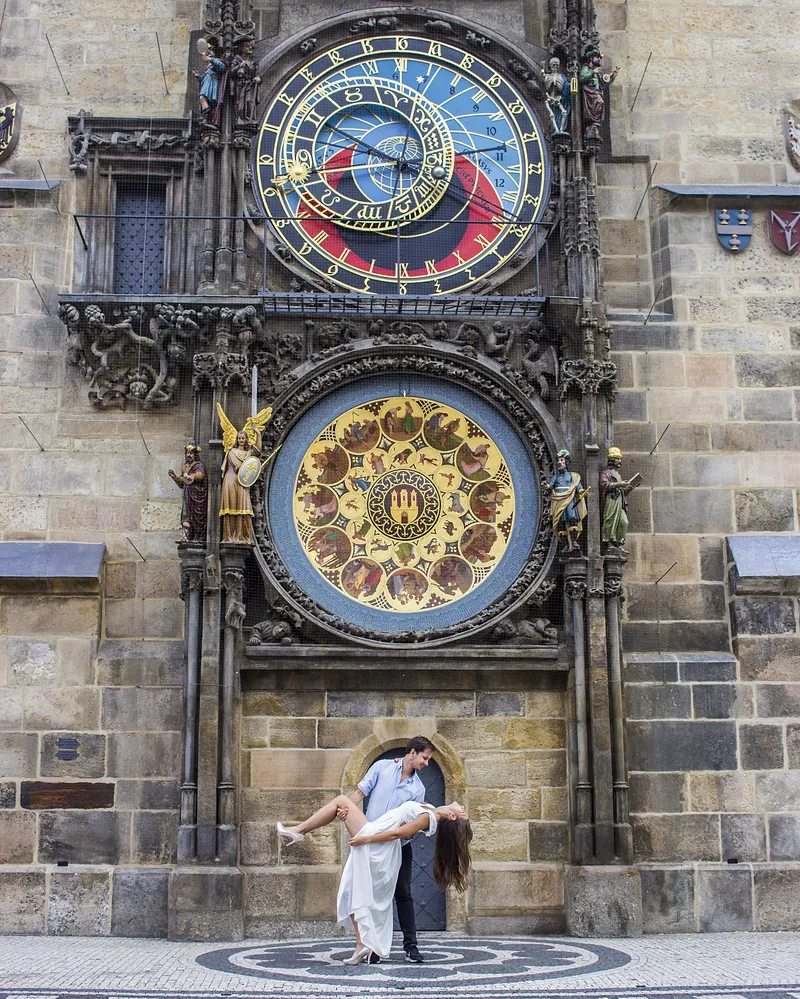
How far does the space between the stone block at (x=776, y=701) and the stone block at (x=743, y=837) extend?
0.91m

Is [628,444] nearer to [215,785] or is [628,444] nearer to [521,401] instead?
[521,401]

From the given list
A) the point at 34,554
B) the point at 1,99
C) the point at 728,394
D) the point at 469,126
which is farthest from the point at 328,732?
the point at 1,99

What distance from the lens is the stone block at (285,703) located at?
12352mm

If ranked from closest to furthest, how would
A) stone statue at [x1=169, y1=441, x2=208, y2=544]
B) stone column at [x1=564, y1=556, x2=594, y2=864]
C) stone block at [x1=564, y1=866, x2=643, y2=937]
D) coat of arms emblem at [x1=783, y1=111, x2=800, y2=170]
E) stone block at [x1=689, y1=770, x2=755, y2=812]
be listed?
stone block at [x1=564, y1=866, x2=643, y2=937], stone column at [x1=564, y1=556, x2=594, y2=864], stone statue at [x1=169, y1=441, x2=208, y2=544], stone block at [x1=689, y1=770, x2=755, y2=812], coat of arms emblem at [x1=783, y1=111, x2=800, y2=170]

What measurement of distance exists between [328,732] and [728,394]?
4.90 meters

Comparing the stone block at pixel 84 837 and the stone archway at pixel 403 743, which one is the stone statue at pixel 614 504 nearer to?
the stone archway at pixel 403 743

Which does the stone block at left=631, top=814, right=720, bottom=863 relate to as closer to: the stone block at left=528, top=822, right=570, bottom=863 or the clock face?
the stone block at left=528, top=822, right=570, bottom=863

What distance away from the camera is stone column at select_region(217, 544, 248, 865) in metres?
11.8

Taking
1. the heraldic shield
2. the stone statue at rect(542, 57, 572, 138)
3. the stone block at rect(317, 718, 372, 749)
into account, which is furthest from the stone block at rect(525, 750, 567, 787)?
the stone statue at rect(542, 57, 572, 138)

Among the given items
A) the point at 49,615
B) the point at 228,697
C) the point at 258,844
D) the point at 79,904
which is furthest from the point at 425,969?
the point at 49,615

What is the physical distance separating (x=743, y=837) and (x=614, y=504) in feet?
10.1

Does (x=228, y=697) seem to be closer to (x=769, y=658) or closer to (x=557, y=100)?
(x=769, y=658)

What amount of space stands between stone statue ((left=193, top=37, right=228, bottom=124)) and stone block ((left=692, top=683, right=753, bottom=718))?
6.90 meters

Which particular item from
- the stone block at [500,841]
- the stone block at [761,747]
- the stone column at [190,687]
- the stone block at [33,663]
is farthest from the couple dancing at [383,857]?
the stone block at [761,747]
